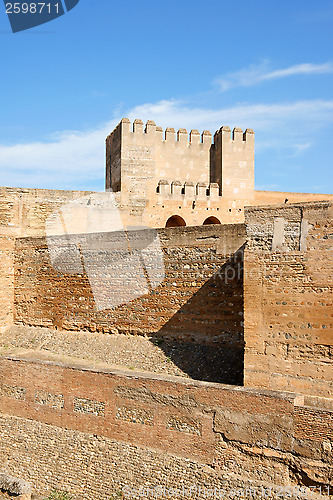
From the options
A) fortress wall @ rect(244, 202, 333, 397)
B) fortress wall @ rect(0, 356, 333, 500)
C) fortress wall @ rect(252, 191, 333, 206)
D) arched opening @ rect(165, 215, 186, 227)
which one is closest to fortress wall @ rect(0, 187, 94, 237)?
arched opening @ rect(165, 215, 186, 227)

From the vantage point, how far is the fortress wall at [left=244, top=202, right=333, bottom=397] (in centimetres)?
658

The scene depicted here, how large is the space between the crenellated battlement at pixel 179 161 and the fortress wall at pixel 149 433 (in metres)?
8.11

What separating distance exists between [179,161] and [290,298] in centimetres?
990

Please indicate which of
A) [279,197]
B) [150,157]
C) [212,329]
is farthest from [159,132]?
[212,329]

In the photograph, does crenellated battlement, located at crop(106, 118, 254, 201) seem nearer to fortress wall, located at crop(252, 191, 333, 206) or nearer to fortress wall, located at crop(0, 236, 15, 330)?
fortress wall, located at crop(252, 191, 333, 206)

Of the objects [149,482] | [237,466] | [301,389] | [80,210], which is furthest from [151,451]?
[80,210]

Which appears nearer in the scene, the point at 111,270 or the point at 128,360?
the point at 128,360

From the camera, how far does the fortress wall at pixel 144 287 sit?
8867 mm

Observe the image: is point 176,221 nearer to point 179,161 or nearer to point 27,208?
point 179,161

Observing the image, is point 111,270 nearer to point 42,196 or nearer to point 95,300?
point 95,300

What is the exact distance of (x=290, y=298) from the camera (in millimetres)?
6828

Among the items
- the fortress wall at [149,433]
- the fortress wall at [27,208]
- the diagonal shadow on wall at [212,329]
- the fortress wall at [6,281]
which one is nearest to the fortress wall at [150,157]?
the fortress wall at [27,208]

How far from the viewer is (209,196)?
15.5 metres

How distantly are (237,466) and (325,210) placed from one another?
3.69 metres
